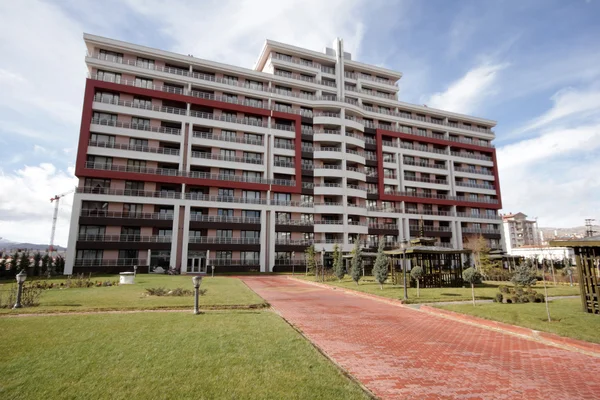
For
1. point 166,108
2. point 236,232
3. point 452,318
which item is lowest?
point 452,318

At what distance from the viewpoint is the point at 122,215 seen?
1610 inches

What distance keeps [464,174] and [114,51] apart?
A: 61880 millimetres

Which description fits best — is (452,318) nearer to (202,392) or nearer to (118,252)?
(202,392)

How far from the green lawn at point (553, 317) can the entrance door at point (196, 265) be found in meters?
34.8

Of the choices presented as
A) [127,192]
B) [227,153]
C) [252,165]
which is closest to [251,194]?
[252,165]

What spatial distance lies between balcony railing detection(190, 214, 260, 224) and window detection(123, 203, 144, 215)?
6355 mm

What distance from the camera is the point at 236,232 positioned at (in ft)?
149

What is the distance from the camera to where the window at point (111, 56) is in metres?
44.2

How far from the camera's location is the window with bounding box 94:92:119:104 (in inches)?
1668

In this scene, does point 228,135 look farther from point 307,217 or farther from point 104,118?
point 307,217

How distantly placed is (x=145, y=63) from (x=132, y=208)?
67.9 feet

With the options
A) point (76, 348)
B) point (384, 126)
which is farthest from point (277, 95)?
point (76, 348)

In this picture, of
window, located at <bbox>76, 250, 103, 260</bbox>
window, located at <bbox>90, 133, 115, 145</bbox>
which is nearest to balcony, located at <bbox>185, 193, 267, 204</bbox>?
window, located at <bbox>90, 133, 115, 145</bbox>

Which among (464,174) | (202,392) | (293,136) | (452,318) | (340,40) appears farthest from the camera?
(464,174)
